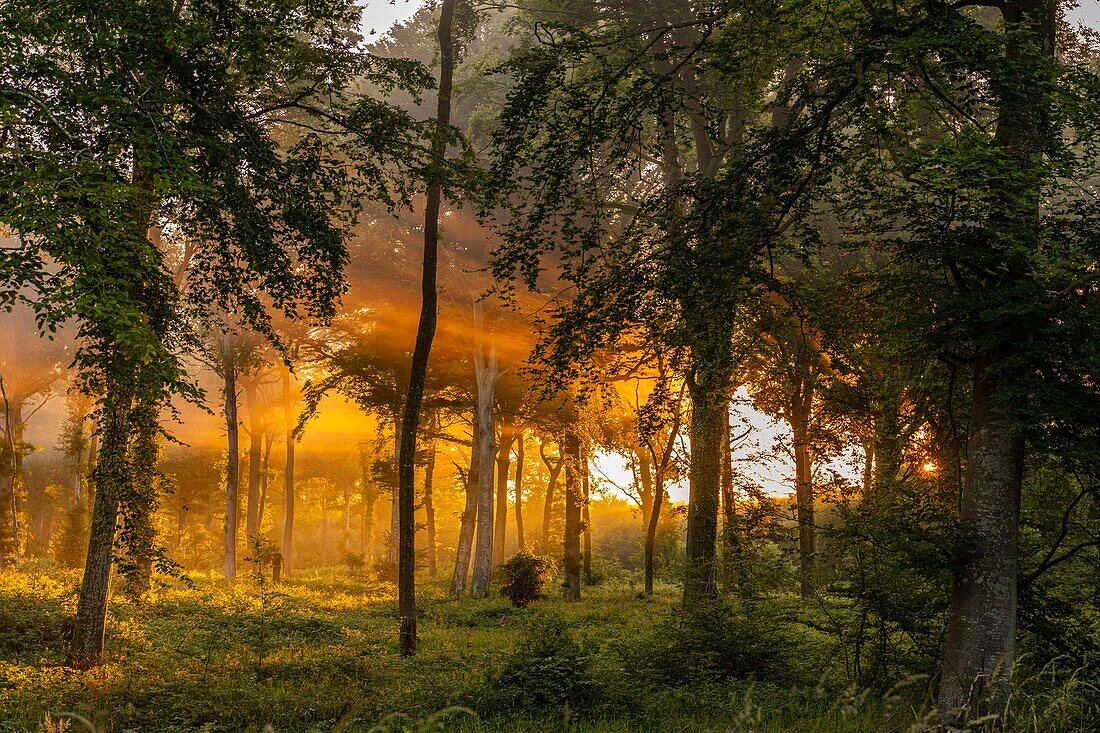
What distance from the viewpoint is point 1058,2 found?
7816mm

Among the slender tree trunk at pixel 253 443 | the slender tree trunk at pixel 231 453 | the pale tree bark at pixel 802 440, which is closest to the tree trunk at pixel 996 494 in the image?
the pale tree bark at pixel 802 440

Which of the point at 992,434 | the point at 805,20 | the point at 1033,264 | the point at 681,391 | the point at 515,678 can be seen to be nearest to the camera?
the point at 1033,264

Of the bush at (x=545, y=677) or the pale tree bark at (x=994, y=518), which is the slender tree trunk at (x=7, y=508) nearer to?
the bush at (x=545, y=677)

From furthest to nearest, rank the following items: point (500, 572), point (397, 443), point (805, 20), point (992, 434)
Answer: point (397, 443)
point (500, 572)
point (805, 20)
point (992, 434)

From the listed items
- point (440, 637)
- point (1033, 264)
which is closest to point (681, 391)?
point (440, 637)

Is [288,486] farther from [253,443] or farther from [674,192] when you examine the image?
[674,192]

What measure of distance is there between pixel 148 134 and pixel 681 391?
13.4 m

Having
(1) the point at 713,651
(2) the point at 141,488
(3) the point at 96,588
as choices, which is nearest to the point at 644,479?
(1) the point at 713,651

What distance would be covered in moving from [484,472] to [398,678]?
12.7 m

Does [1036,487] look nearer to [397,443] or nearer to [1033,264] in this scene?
[1033,264]

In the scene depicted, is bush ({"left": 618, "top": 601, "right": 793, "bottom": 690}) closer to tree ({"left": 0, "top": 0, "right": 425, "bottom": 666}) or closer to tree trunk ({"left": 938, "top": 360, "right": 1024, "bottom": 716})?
tree trunk ({"left": 938, "top": 360, "right": 1024, "bottom": 716})

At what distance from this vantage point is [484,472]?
2262 centimetres

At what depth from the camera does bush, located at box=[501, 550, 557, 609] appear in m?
20.9

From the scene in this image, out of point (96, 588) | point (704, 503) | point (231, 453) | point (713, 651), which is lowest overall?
point (713, 651)
